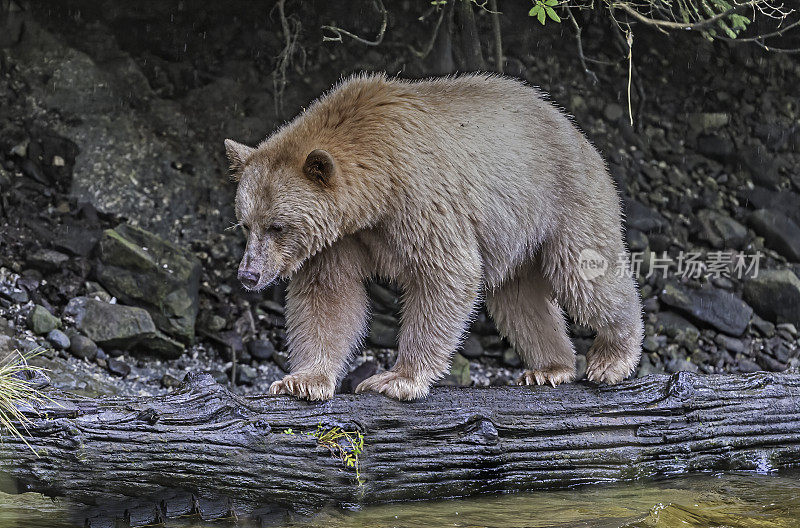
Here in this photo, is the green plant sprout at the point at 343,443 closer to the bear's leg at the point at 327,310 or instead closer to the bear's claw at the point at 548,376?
the bear's leg at the point at 327,310

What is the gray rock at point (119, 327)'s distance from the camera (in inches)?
309

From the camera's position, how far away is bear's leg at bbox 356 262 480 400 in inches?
199

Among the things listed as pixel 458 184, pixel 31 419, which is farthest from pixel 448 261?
→ pixel 31 419

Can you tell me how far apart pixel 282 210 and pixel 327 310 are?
76 cm

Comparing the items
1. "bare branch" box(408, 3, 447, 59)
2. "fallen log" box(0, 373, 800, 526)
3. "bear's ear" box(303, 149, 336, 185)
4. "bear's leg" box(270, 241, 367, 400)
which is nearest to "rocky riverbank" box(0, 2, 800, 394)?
"bare branch" box(408, 3, 447, 59)

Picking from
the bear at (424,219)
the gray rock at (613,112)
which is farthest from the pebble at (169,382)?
the gray rock at (613,112)

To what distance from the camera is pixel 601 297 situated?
5.73m

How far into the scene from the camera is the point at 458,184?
5.08 metres

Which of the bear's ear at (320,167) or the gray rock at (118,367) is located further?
the gray rock at (118,367)

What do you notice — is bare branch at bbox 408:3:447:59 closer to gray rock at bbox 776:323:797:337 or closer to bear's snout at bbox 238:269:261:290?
bear's snout at bbox 238:269:261:290

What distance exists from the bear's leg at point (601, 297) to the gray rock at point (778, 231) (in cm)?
498

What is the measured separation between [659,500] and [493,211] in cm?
192

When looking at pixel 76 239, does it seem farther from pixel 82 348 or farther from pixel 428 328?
pixel 428 328

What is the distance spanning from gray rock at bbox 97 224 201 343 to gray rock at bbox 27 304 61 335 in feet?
2.18
